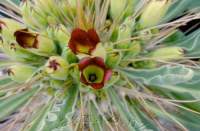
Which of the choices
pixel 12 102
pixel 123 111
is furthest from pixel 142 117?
pixel 12 102

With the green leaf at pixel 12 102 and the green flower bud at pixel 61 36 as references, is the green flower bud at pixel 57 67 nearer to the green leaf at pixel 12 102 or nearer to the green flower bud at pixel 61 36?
the green flower bud at pixel 61 36

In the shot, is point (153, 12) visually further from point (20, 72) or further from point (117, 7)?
point (20, 72)

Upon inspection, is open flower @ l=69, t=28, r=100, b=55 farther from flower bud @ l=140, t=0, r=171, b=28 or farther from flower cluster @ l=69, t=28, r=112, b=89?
flower bud @ l=140, t=0, r=171, b=28

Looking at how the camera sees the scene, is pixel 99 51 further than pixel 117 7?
No

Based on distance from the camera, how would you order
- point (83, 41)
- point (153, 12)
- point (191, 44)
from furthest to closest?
1. point (191, 44)
2. point (153, 12)
3. point (83, 41)

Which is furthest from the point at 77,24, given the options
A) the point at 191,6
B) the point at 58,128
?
the point at 191,6

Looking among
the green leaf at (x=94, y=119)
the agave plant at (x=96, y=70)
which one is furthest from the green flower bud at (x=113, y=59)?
the green leaf at (x=94, y=119)

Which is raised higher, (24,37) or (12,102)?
(24,37)
